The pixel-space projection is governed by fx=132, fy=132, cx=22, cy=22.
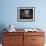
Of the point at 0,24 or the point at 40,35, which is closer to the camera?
the point at 40,35

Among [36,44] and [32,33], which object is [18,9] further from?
[36,44]

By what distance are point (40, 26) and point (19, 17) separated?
75 cm

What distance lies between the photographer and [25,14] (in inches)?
170

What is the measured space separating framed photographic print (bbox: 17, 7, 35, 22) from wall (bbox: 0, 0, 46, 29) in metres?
0.10

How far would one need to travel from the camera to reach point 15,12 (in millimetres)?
4289

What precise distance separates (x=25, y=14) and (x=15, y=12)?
334 millimetres

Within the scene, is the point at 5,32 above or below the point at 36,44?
above

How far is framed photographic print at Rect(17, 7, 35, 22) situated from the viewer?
4.28 m

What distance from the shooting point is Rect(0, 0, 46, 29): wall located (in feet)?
14.0

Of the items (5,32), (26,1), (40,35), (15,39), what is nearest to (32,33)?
(40,35)

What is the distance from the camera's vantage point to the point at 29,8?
4.29 m

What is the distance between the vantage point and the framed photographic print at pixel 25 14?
14.0 ft

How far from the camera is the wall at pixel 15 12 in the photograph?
428 cm

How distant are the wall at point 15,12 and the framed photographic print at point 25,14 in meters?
0.10
